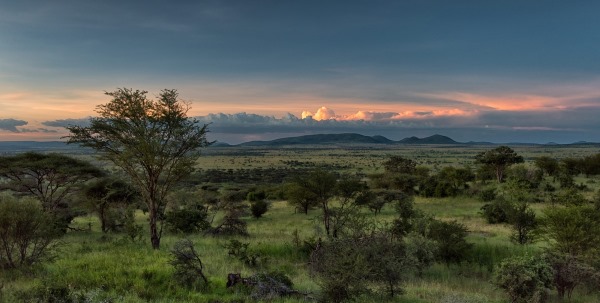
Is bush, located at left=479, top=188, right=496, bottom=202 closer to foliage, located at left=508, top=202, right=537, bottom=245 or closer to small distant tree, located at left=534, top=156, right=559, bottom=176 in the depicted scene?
foliage, located at left=508, top=202, right=537, bottom=245

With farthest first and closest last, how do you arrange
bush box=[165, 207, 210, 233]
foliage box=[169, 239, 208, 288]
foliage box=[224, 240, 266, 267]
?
bush box=[165, 207, 210, 233]
foliage box=[224, 240, 266, 267]
foliage box=[169, 239, 208, 288]

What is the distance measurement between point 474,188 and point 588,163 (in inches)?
1284

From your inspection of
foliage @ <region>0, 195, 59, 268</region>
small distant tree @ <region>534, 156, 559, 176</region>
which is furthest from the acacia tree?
small distant tree @ <region>534, 156, 559, 176</region>

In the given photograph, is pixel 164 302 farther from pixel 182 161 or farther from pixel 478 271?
pixel 478 271

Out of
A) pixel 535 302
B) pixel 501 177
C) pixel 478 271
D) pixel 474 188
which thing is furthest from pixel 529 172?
pixel 535 302

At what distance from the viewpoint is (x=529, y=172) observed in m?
70.2

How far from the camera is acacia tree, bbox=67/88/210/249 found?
21328 millimetres

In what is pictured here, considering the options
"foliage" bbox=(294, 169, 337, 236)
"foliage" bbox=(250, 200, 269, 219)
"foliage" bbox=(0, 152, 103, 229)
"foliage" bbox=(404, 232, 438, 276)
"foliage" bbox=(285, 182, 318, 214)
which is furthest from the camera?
"foliage" bbox=(250, 200, 269, 219)

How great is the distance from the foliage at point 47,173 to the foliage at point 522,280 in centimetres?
3181

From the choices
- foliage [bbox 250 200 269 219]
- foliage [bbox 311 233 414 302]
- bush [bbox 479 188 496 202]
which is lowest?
foliage [bbox 250 200 269 219]

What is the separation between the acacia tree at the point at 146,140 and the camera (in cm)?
2133

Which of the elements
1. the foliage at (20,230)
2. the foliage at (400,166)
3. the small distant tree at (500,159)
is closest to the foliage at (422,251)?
the foliage at (20,230)

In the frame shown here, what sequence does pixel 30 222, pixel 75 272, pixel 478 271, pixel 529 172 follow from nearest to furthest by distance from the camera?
pixel 75 272 → pixel 30 222 → pixel 478 271 → pixel 529 172

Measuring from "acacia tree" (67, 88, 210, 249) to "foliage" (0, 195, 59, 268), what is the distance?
5.80m
